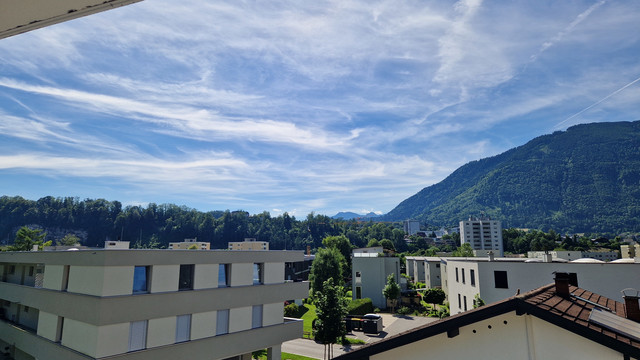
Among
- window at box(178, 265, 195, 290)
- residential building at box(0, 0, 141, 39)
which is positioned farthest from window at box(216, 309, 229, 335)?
residential building at box(0, 0, 141, 39)

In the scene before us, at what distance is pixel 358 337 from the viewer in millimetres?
40656

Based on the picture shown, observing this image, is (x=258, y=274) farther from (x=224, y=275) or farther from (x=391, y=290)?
(x=391, y=290)

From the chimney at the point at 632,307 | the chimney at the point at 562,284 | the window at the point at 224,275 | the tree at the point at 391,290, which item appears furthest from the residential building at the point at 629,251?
the window at the point at 224,275

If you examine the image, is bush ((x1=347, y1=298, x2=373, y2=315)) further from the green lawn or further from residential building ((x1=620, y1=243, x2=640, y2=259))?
residential building ((x1=620, y1=243, x2=640, y2=259))

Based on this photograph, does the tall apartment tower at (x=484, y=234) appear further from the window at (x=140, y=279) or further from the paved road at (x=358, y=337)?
the window at (x=140, y=279)

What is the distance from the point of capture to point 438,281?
6975 centimetres

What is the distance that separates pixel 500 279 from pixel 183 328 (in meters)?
28.0

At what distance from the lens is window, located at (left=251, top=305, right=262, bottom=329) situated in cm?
2588

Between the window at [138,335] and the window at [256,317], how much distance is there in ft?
25.0

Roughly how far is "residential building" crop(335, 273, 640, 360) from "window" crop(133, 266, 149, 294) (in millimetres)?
15926

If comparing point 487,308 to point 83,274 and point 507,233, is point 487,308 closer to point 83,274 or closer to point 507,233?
point 83,274

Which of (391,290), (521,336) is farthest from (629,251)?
(521,336)

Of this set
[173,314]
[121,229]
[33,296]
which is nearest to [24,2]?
[173,314]

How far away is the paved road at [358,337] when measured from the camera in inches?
1382
